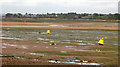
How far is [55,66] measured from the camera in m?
14.3

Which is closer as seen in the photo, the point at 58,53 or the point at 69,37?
the point at 58,53

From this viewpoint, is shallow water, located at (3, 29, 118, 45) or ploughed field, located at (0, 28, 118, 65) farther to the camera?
shallow water, located at (3, 29, 118, 45)

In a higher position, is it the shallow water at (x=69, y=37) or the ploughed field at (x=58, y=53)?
the ploughed field at (x=58, y=53)

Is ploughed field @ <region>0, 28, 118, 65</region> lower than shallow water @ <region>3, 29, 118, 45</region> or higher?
higher

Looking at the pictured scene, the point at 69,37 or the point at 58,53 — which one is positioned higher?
the point at 58,53

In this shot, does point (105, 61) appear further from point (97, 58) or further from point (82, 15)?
point (82, 15)

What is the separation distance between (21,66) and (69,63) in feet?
10.1

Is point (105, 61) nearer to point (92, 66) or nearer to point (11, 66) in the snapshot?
point (92, 66)

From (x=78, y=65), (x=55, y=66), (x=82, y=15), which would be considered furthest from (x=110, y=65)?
(x=82, y=15)

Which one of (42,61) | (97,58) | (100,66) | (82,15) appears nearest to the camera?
(100,66)

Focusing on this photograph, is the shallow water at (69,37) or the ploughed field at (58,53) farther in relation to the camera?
the shallow water at (69,37)

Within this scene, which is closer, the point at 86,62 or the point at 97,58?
the point at 86,62

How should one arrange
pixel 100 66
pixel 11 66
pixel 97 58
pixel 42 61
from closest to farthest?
pixel 11 66
pixel 100 66
pixel 42 61
pixel 97 58

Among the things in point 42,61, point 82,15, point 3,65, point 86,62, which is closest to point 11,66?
point 3,65
